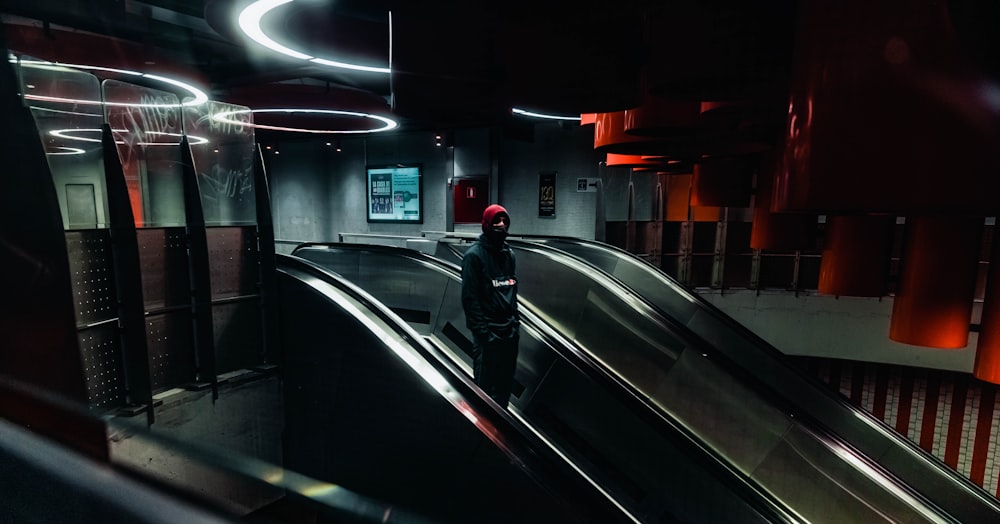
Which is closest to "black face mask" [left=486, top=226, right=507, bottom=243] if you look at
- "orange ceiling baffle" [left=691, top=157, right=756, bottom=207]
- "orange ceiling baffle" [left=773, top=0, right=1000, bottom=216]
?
"orange ceiling baffle" [left=691, top=157, right=756, bottom=207]

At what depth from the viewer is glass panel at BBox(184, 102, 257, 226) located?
10.2 feet

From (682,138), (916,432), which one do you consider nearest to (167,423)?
(682,138)

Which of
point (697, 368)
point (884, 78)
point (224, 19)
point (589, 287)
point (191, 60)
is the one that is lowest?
point (697, 368)

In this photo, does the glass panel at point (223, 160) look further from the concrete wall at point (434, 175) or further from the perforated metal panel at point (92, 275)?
the concrete wall at point (434, 175)

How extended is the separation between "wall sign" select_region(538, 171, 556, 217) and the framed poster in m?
2.79

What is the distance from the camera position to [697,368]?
423cm

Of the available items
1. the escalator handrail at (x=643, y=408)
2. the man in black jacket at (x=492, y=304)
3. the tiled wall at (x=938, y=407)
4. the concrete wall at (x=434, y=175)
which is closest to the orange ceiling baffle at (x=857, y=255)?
the escalator handrail at (x=643, y=408)

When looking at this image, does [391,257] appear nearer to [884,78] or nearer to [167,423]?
[167,423]

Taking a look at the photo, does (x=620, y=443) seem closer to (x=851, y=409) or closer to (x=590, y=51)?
(x=851, y=409)

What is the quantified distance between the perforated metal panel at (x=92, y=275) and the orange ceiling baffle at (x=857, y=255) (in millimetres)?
3492

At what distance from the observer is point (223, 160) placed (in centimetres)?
330

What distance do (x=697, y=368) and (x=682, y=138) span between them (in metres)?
2.26

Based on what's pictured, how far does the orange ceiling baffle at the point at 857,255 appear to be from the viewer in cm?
195

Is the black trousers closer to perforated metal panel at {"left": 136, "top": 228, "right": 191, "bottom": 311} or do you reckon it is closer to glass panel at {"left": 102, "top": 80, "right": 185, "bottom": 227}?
perforated metal panel at {"left": 136, "top": 228, "right": 191, "bottom": 311}
